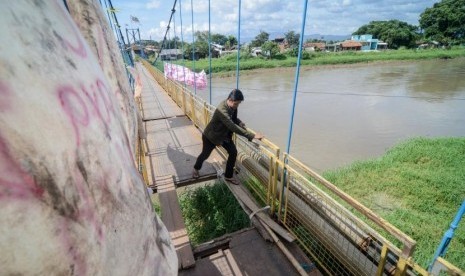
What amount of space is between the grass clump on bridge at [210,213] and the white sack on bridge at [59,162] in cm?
378

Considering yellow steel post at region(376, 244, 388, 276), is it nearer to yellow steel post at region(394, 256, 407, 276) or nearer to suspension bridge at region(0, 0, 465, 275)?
yellow steel post at region(394, 256, 407, 276)

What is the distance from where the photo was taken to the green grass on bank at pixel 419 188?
189 inches

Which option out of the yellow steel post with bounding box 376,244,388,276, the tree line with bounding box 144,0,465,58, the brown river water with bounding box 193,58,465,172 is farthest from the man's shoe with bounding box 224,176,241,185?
the tree line with bounding box 144,0,465,58

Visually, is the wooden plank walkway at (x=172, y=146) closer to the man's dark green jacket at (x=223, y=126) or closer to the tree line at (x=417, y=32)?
the man's dark green jacket at (x=223, y=126)

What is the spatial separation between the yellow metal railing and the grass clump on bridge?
0.84 metres

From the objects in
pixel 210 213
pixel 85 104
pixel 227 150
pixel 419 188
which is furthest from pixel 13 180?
pixel 419 188

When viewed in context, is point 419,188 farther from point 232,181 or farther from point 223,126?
point 223,126

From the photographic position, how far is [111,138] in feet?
2.74

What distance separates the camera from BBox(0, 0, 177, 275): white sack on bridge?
0.50 metres

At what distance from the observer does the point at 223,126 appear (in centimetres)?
367

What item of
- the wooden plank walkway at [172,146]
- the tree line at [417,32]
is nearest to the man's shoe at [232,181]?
the wooden plank walkway at [172,146]

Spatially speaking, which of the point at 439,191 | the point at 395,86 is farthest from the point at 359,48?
the point at 439,191

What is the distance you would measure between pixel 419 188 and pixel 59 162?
773 cm

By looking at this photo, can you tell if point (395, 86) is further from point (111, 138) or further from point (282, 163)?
point (111, 138)
